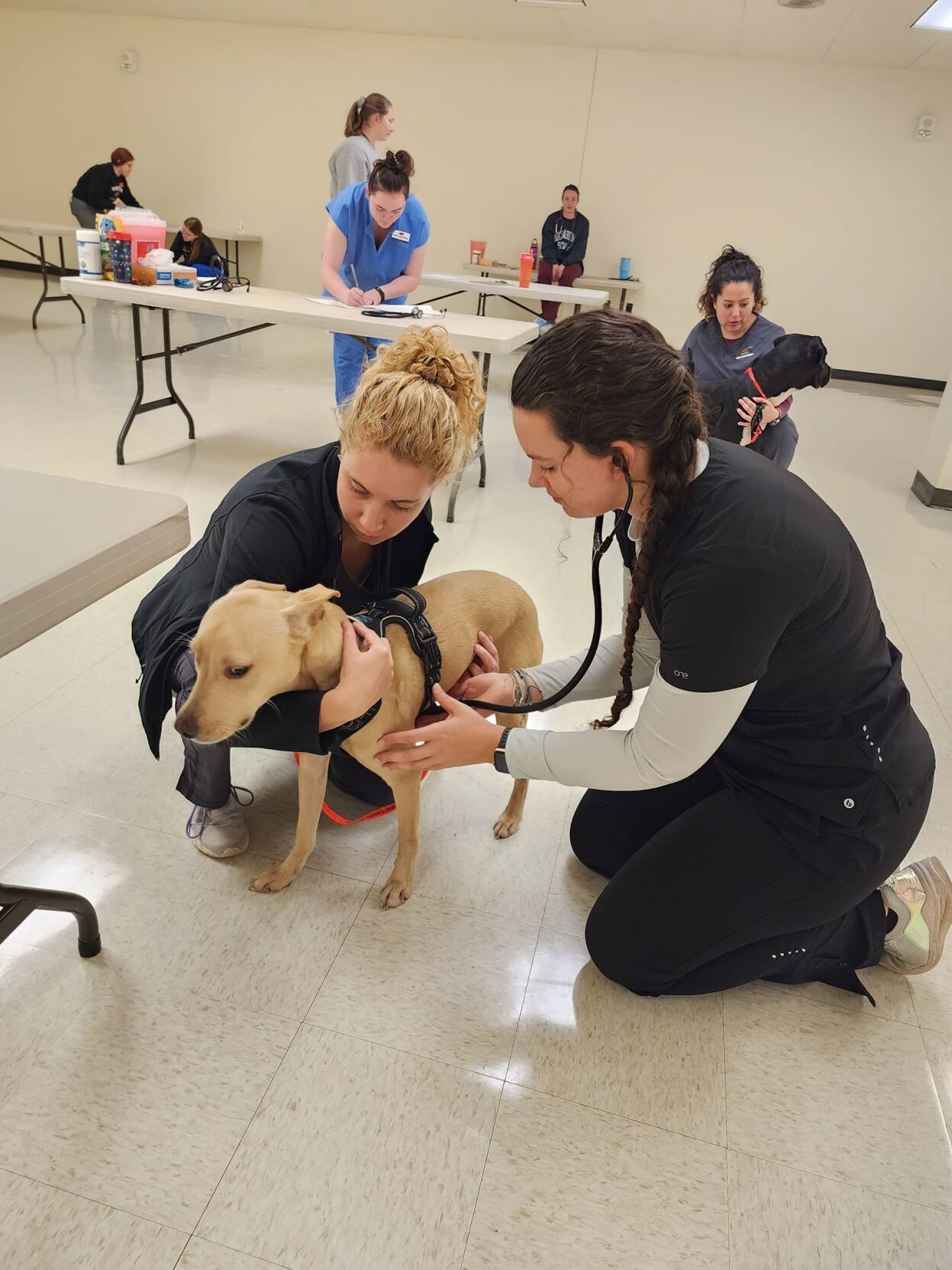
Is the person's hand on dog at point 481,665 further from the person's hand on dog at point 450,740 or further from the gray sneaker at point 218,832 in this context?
the gray sneaker at point 218,832

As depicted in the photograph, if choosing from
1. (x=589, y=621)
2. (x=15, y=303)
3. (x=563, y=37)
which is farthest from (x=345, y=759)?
(x=563, y=37)

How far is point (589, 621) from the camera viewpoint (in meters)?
3.30

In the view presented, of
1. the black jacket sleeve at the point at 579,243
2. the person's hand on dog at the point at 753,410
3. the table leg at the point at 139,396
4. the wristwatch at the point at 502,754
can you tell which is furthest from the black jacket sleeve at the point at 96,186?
the wristwatch at the point at 502,754

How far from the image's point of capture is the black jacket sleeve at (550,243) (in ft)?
33.3

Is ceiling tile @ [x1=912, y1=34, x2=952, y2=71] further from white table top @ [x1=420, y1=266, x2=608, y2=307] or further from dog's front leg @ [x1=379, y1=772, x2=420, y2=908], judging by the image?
dog's front leg @ [x1=379, y1=772, x2=420, y2=908]

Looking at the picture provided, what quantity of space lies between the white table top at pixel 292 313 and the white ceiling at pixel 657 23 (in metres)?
6.01

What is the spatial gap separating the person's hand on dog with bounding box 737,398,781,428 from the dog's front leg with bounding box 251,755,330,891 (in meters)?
2.51

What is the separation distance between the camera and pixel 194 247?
9.81m

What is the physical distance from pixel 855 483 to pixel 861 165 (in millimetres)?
6368

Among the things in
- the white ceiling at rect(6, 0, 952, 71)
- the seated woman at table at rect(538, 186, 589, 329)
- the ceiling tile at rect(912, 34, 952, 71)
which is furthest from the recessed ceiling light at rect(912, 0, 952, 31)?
the seated woman at table at rect(538, 186, 589, 329)

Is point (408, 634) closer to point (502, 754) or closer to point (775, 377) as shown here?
point (502, 754)

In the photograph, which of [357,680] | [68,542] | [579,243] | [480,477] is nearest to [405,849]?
[357,680]

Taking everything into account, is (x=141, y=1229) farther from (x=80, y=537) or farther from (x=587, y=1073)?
(x=80, y=537)

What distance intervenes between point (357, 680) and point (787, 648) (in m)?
0.77
